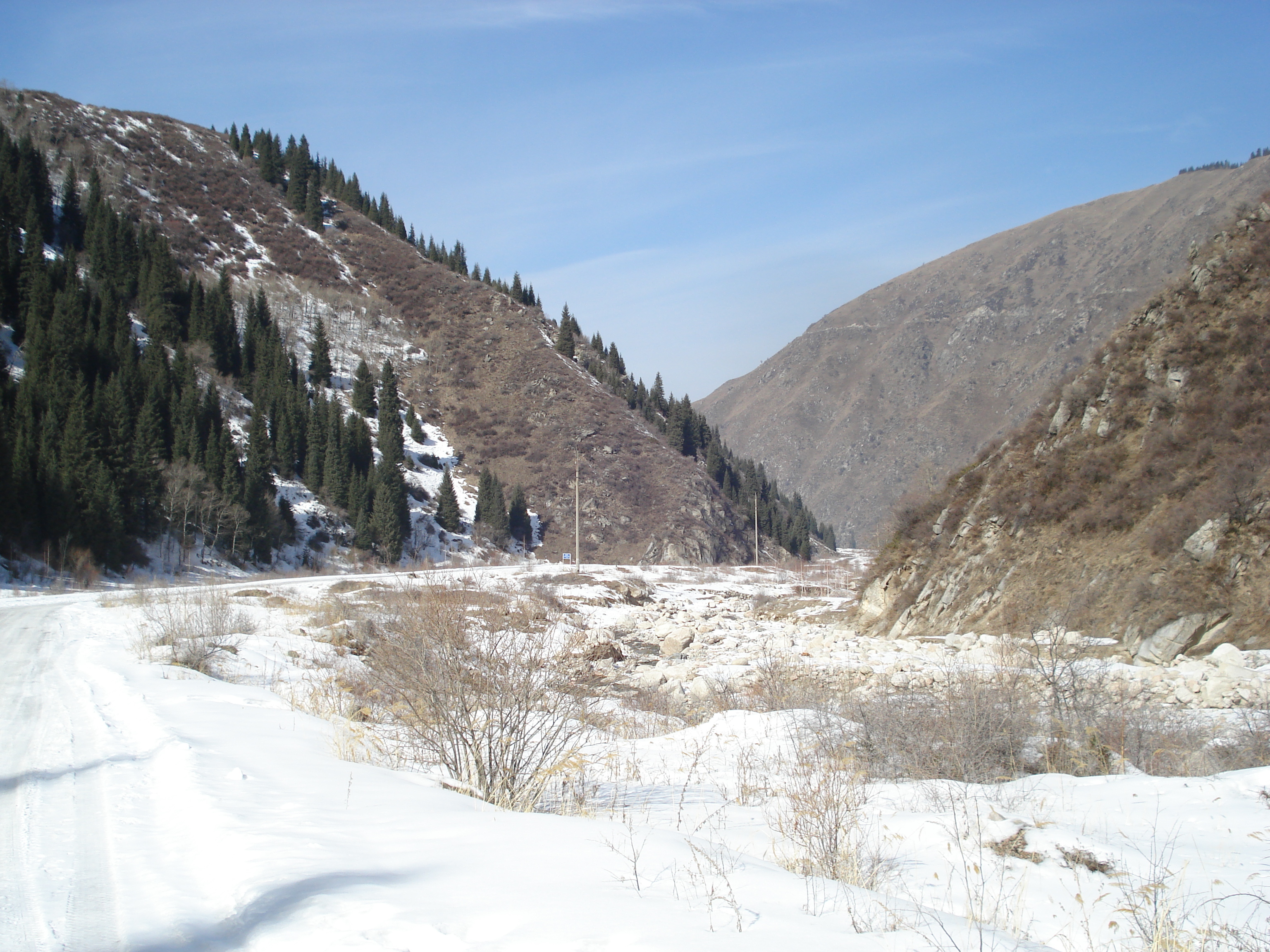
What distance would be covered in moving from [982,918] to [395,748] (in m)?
5.12

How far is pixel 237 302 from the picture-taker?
74.7m

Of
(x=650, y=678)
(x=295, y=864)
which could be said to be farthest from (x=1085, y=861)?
(x=650, y=678)

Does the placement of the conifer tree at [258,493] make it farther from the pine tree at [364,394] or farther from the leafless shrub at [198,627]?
the leafless shrub at [198,627]

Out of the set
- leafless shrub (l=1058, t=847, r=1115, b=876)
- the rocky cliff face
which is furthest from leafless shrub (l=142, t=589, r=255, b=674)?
the rocky cliff face

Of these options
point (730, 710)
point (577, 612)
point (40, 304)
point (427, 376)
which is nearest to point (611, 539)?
point (427, 376)

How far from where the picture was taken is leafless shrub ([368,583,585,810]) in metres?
5.55

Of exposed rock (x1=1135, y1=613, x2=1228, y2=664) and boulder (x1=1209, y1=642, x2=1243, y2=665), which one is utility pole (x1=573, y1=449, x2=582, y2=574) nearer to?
exposed rock (x1=1135, y1=613, x2=1228, y2=664)

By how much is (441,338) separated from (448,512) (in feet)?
105

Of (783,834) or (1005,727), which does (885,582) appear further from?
(783,834)

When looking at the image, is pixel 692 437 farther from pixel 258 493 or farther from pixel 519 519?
pixel 258 493

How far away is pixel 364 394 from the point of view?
Result: 69750mm

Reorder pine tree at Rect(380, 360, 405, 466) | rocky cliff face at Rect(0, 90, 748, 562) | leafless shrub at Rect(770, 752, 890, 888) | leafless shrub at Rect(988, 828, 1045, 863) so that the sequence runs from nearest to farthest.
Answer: leafless shrub at Rect(770, 752, 890, 888)
leafless shrub at Rect(988, 828, 1045, 863)
pine tree at Rect(380, 360, 405, 466)
rocky cliff face at Rect(0, 90, 748, 562)

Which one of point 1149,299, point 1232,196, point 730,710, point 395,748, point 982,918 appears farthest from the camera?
point 1232,196

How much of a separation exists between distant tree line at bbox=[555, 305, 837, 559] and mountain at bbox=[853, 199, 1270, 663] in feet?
213
